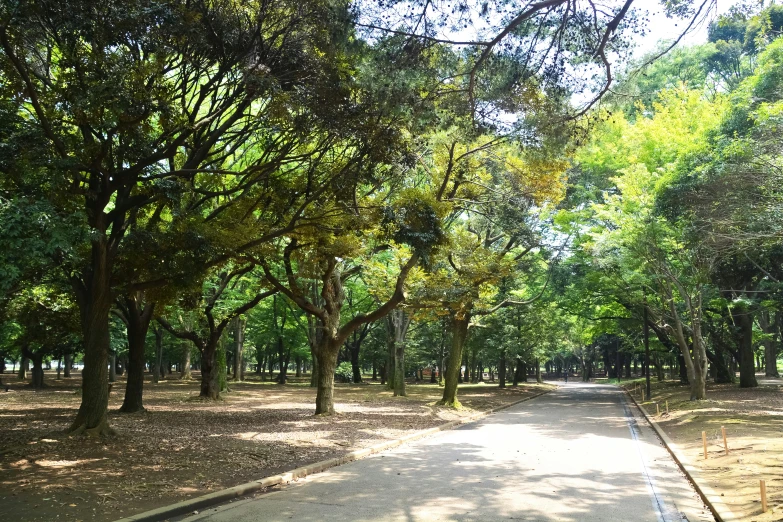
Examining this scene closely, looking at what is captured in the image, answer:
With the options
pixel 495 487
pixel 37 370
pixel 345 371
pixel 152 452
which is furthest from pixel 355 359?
pixel 495 487

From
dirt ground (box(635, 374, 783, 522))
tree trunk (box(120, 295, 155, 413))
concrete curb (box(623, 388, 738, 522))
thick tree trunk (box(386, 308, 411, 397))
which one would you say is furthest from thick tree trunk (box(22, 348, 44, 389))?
concrete curb (box(623, 388, 738, 522))

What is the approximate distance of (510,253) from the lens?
2645 cm

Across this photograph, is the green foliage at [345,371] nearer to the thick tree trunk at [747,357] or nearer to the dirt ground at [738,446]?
the thick tree trunk at [747,357]

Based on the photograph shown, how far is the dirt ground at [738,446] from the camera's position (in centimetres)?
725

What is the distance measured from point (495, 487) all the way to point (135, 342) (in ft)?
41.0

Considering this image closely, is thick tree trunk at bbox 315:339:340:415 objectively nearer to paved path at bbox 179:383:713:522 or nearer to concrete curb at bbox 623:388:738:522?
paved path at bbox 179:383:713:522

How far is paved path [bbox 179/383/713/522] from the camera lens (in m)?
6.68

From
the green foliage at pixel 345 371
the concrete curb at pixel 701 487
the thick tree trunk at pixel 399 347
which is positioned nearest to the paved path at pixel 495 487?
the concrete curb at pixel 701 487

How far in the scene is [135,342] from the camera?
54.3 feet

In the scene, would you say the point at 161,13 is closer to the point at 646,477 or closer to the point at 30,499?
the point at 30,499

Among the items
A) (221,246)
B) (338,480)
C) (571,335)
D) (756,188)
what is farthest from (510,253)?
(571,335)

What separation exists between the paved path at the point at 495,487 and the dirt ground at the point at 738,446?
54cm

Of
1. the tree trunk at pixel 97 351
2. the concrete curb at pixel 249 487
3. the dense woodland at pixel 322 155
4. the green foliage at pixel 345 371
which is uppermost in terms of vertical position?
the dense woodland at pixel 322 155

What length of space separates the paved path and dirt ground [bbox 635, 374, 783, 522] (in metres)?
0.54
